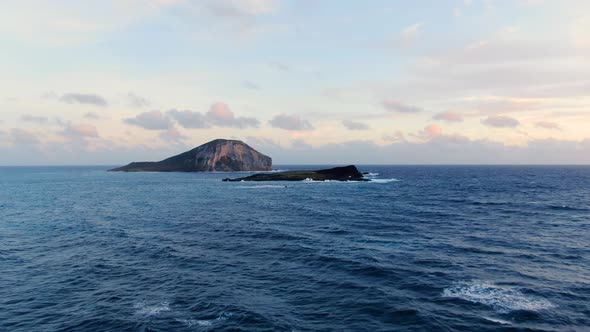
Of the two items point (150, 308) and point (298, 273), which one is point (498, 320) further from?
point (150, 308)

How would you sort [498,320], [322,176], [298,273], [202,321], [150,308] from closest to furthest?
1. [498,320]
2. [202,321]
3. [150,308]
4. [298,273]
5. [322,176]

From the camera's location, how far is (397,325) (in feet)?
77.1

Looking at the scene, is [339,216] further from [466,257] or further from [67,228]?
[67,228]

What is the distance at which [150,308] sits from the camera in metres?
26.2

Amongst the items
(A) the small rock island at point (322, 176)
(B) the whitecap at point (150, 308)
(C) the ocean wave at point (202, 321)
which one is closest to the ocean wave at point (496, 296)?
(C) the ocean wave at point (202, 321)

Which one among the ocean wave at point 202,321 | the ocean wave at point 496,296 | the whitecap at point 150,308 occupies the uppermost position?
the ocean wave at point 496,296

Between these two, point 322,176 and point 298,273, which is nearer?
point 298,273

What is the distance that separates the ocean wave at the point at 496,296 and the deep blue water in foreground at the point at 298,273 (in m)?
0.16

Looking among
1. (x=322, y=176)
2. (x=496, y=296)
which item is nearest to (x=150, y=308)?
(x=496, y=296)

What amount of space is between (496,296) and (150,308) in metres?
26.7

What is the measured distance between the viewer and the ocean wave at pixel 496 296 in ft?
84.6

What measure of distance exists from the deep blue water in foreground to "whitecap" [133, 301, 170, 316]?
0.16 metres

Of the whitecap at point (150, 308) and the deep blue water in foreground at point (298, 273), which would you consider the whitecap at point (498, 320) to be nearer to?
the deep blue water in foreground at point (298, 273)

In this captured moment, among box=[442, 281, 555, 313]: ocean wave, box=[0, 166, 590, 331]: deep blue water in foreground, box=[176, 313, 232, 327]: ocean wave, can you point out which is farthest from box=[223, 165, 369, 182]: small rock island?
box=[176, 313, 232, 327]: ocean wave
